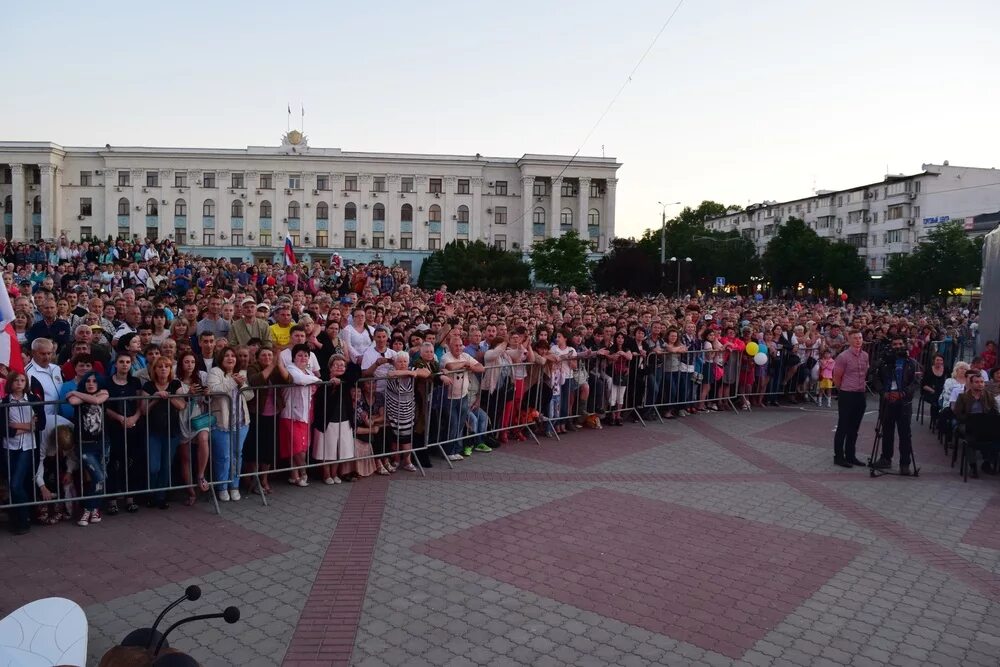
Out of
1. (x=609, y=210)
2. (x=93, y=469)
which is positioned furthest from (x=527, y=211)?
(x=93, y=469)

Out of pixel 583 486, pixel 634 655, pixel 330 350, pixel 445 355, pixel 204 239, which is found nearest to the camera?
pixel 634 655

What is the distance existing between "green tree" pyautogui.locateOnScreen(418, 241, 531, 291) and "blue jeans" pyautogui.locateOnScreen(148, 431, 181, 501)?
179 feet

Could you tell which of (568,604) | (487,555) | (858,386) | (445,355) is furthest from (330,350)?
(858,386)

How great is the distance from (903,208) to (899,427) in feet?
251

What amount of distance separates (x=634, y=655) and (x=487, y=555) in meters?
1.98

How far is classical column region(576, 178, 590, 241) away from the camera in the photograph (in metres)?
90.1

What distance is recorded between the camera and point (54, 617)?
13.9ft

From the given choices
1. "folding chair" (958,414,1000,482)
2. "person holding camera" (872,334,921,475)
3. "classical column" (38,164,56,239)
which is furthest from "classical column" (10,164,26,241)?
"folding chair" (958,414,1000,482)

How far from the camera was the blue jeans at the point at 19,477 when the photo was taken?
6.98 metres

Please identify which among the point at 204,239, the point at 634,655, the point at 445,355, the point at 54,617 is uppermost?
the point at 204,239

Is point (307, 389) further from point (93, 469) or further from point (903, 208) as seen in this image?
point (903, 208)

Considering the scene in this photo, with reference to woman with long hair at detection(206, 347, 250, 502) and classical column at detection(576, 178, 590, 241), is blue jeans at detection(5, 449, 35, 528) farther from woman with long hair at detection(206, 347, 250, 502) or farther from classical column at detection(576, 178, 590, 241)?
classical column at detection(576, 178, 590, 241)

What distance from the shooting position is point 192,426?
7840mm

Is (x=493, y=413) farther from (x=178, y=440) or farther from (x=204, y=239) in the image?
(x=204, y=239)
